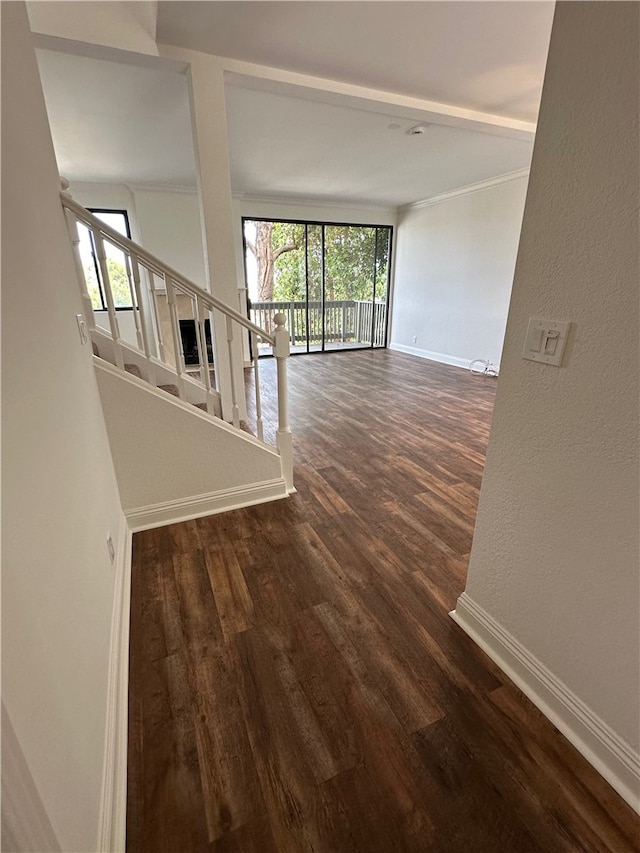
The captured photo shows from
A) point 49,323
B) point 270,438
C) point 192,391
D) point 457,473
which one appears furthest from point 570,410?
point 270,438

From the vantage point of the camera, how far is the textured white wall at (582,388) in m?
0.88

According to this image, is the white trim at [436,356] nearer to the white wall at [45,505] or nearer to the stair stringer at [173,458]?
the stair stringer at [173,458]

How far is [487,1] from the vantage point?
1954mm

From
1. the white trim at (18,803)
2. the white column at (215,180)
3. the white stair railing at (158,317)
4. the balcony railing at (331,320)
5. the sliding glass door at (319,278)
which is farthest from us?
the balcony railing at (331,320)

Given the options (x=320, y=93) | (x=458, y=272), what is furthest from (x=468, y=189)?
(x=320, y=93)

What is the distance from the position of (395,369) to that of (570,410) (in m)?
5.26

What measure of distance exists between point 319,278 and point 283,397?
18.1ft

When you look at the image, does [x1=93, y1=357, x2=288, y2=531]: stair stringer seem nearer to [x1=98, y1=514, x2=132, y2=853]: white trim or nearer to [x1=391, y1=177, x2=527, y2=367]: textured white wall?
[x1=98, y1=514, x2=132, y2=853]: white trim

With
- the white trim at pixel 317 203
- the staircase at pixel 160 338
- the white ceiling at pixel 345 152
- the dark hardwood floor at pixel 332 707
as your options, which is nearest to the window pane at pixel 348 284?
the white trim at pixel 317 203

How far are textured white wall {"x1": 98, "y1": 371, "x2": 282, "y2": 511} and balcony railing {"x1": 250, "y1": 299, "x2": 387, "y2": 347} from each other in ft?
16.6

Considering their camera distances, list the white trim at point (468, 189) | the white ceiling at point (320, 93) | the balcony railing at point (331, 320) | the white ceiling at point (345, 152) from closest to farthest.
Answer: the white ceiling at point (320, 93) → the white ceiling at point (345, 152) → the white trim at point (468, 189) → the balcony railing at point (331, 320)

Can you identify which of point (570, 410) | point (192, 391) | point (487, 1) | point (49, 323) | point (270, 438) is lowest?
point (270, 438)

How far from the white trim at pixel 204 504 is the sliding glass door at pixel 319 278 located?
5158mm

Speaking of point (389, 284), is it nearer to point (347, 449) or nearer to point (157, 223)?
point (157, 223)
